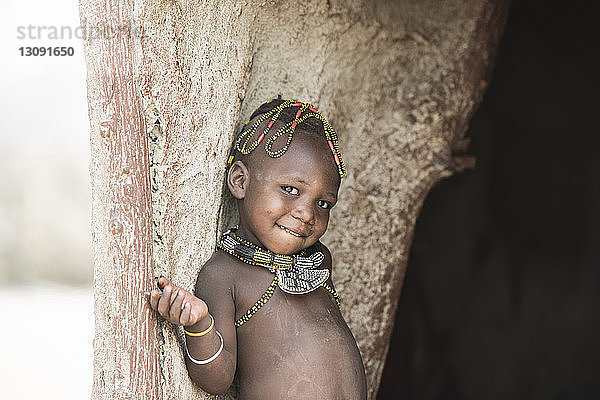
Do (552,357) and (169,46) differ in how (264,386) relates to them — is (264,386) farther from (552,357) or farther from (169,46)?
(552,357)

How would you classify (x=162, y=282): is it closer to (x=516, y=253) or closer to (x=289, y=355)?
(x=289, y=355)

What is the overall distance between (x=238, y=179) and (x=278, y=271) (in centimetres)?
20

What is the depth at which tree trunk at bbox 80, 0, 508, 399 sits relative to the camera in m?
1.31

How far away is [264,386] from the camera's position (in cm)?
156

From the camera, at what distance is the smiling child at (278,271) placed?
1.56 metres

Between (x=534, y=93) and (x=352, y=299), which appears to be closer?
(x=352, y=299)

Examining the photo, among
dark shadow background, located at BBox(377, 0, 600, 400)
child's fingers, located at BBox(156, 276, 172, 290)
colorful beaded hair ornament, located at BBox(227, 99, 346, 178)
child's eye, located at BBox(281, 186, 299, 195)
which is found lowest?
dark shadow background, located at BBox(377, 0, 600, 400)

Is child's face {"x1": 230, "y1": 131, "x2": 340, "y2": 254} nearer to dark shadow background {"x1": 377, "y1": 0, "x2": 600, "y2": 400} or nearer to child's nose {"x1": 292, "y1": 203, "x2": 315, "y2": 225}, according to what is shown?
child's nose {"x1": 292, "y1": 203, "x2": 315, "y2": 225}

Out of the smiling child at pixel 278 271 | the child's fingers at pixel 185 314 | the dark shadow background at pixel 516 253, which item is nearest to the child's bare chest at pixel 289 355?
the smiling child at pixel 278 271

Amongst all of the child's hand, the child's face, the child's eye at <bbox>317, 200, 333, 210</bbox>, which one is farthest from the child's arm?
the child's eye at <bbox>317, 200, 333, 210</bbox>

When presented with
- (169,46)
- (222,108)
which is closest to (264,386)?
(222,108)

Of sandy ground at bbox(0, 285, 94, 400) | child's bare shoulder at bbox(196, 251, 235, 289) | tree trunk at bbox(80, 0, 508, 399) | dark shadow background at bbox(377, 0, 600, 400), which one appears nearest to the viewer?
tree trunk at bbox(80, 0, 508, 399)

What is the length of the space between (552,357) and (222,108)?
104 inches

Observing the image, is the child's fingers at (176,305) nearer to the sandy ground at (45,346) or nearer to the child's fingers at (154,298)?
the child's fingers at (154,298)
